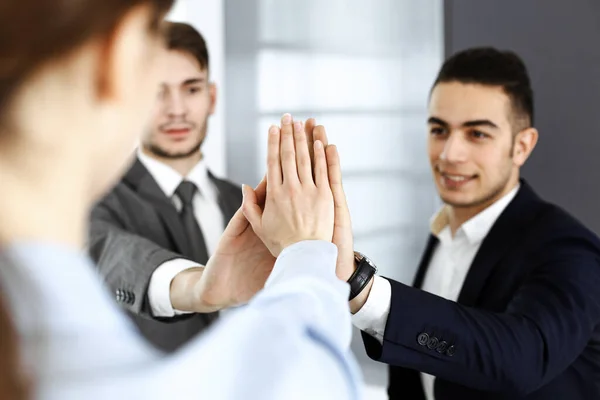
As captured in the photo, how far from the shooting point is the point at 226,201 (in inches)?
78.2

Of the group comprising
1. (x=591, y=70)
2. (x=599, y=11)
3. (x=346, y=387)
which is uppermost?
(x=599, y=11)

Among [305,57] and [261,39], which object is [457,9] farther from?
[261,39]

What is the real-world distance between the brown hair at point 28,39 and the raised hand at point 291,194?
444 millimetres

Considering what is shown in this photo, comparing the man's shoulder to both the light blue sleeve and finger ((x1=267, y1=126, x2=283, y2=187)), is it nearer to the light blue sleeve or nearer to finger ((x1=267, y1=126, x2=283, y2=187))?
finger ((x1=267, y1=126, x2=283, y2=187))

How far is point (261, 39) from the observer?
9.34 ft

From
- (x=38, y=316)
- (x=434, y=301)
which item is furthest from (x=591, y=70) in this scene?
(x=38, y=316)

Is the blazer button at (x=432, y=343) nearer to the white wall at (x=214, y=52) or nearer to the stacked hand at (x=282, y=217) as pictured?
the stacked hand at (x=282, y=217)

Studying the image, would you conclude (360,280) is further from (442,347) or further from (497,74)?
(497,74)

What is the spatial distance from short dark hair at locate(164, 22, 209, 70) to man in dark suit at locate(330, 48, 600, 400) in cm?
71

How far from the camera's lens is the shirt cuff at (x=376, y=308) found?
1142mm

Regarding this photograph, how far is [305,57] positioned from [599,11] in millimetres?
1119

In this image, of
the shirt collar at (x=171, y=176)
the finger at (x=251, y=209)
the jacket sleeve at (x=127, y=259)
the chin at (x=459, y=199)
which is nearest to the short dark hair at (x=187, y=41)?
the shirt collar at (x=171, y=176)

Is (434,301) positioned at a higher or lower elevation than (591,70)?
lower

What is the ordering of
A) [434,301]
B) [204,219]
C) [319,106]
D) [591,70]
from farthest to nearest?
[319,106], [204,219], [591,70], [434,301]
